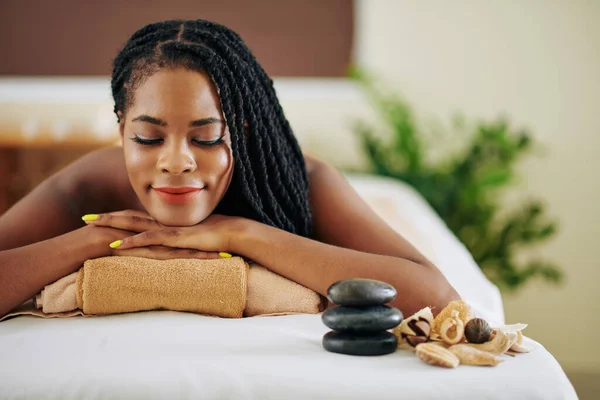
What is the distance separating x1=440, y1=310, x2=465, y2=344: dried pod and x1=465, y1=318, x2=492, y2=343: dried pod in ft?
0.04

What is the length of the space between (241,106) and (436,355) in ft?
2.15

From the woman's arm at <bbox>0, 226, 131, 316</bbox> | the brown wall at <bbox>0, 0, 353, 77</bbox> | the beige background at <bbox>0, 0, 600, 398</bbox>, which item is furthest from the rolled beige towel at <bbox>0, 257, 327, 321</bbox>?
the brown wall at <bbox>0, 0, 353, 77</bbox>

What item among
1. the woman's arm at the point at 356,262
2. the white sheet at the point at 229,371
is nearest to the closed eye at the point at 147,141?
the woman's arm at the point at 356,262

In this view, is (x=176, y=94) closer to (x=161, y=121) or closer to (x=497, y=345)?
(x=161, y=121)

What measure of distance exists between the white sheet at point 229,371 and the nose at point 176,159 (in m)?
0.32

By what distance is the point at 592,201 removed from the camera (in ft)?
12.2

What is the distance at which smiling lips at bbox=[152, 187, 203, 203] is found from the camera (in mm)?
1459

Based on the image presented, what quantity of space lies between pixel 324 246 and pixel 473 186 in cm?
223

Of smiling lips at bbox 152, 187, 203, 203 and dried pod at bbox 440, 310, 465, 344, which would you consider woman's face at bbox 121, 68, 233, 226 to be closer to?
smiling lips at bbox 152, 187, 203, 203

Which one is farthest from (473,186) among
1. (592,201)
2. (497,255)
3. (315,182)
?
(315,182)

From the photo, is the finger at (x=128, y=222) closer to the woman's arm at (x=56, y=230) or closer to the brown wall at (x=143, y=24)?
the woman's arm at (x=56, y=230)

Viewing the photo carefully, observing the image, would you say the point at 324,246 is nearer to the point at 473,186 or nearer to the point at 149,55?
the point at 149,55

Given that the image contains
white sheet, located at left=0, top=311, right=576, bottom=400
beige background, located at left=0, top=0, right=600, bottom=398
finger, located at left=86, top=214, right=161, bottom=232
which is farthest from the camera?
beige background, located at left=0, top=0, right=600, bottom=398

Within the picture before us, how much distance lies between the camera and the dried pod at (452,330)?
3.92 ft
